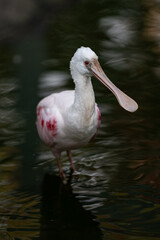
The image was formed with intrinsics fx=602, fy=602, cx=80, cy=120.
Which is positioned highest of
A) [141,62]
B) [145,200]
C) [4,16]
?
[4,16]

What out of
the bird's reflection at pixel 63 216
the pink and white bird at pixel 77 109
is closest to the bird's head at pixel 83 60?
the pink and white bird at pixel 77 109

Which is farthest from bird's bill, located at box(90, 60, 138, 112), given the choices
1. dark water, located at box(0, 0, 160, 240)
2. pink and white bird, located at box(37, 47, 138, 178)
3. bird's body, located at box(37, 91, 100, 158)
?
dark water, located at box(0, 0, 160, 240)

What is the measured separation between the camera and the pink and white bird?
4734 millimetres

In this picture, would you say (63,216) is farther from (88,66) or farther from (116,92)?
(88,66)

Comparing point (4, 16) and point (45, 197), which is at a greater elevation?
point (4, 16)

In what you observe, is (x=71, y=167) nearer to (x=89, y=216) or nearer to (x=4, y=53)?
(x=89, y=216)

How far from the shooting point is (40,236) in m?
4.62

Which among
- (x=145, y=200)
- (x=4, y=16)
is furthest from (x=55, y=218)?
(x=4, y=16)

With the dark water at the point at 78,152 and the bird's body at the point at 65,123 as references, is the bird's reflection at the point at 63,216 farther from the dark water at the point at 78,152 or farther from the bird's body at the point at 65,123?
the bird's body at the point at 65,123

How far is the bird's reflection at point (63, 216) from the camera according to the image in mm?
4617

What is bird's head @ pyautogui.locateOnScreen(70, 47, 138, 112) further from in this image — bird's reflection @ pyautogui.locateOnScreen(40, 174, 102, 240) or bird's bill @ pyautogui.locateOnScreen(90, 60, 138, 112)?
bird's reflection @ pyautogui.locateOnScreen(40, 174, 102, 240)

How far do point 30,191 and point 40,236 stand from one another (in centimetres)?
78

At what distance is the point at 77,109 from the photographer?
4.89 m

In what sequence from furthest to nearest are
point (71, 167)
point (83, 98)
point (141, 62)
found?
1. point (141, 62)
2. point (71, 167)
3. point (83, 98)
